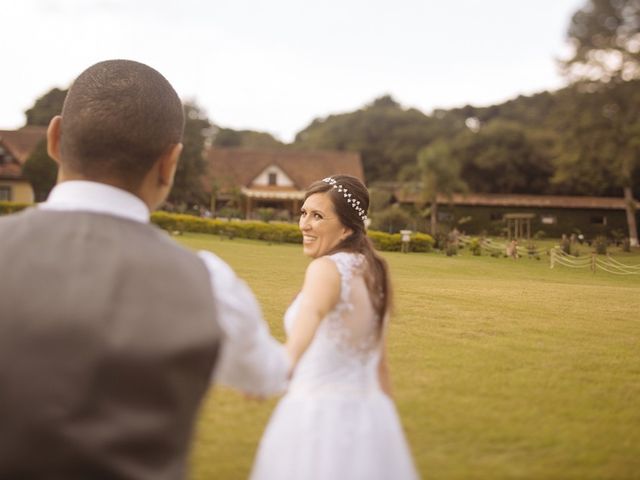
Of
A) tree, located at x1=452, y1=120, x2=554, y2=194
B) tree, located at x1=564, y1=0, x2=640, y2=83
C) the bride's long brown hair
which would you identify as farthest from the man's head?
tree, located at x1=452, y1=120, x2=554, y2=194

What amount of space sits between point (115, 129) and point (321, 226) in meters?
1.85

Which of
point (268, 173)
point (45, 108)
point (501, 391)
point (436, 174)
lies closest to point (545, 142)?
point (436, 174)

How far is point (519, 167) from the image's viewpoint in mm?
53094

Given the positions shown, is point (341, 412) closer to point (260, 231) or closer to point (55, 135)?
point (55, 135)

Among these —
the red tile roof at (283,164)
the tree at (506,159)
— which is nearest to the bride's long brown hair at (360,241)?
the red tile roof at (283,164)

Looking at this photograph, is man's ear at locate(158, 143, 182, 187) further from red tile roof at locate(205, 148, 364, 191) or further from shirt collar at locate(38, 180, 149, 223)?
red tile roof at locate(205, 148, 364, 191)

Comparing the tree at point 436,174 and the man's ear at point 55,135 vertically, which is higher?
the tree at point 436,174

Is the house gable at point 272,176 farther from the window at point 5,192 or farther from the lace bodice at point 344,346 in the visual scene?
the lace bodice at point 344,346

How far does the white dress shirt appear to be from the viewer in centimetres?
153

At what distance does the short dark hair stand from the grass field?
3.04m

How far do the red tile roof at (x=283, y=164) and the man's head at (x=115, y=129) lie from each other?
47143 millimetres

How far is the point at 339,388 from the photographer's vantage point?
2631 millimetres

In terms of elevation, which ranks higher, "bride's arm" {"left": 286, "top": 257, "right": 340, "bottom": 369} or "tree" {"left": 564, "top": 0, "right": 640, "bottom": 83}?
→ "tree" {"left": 564, "top": 0, "right": 640, "bottom": 83}

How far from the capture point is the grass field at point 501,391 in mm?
4508
